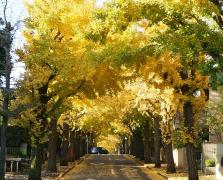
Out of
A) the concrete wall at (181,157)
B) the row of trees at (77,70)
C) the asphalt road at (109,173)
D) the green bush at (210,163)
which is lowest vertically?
the asphalt road at (109,173)

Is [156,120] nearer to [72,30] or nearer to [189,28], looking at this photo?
[72,30]

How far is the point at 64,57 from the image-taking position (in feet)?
76.2

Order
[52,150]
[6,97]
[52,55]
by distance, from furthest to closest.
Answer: [52,150] → [52,55] → [6,97]

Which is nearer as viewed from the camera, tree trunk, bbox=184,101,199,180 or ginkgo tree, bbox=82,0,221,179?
ginkgo tree, bbox=82,0,221,179

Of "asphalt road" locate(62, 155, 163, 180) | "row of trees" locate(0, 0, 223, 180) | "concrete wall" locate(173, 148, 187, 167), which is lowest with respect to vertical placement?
"asphalt road" locate(62, 155, 163, 180)

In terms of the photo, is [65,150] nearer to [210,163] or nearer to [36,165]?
[210,163]

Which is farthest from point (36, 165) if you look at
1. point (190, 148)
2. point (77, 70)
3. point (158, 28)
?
point (158, 28)

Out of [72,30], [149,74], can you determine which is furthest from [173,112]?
[72,30]

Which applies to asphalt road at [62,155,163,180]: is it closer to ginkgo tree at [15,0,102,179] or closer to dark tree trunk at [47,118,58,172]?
dark tree trunk at [47,118,58,172]

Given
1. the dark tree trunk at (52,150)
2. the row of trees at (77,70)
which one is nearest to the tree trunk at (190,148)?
the row of trees at (77,70)

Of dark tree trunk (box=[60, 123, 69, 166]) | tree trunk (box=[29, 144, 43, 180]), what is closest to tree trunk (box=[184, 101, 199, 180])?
tree trunk (box=[29, 144, 43, 180])

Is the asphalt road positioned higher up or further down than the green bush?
further down

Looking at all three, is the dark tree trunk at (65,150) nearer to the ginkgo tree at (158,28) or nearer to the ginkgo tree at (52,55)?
the ginkgo tree at (52,55)

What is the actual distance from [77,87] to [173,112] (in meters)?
8.06
